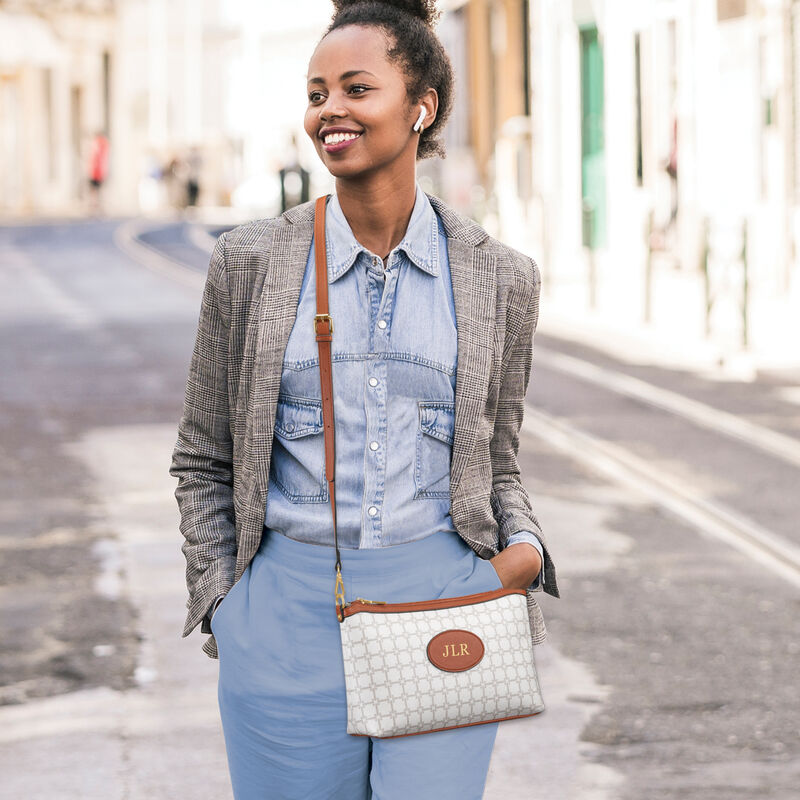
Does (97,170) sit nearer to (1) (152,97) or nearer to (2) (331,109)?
(1) (152,97)

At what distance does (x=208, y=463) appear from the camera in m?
2.80

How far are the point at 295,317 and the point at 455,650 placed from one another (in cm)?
53

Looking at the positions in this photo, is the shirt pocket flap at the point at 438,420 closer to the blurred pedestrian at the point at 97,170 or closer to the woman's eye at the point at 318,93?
the woman's eye at the point at 318,93

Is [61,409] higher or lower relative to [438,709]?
lower

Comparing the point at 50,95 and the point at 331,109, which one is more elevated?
the point at 50,95

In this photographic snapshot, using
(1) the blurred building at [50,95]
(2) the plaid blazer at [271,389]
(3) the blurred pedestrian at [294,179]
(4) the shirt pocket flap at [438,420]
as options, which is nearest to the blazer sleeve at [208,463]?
(2) the plaid blazer at [271,389]

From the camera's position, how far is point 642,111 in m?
25.0

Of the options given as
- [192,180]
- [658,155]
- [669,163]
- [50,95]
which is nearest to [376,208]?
[669,163]

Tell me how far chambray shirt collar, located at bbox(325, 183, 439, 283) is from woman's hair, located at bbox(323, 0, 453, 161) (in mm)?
176

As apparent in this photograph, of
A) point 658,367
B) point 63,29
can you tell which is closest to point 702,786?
point 658,367

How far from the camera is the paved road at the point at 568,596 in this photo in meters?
4.92

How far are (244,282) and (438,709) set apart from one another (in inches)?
26.6

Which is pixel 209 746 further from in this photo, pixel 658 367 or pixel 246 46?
pixel 246 46

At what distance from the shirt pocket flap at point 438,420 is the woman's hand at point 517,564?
Answer: 20 cm
